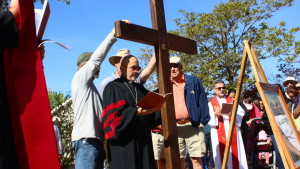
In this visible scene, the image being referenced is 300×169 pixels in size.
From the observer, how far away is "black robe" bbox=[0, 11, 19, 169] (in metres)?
2.22

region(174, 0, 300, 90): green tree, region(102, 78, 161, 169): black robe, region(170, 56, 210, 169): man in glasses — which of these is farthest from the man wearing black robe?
region(174, 0, 300, 90): green tree

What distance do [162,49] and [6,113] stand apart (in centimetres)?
263

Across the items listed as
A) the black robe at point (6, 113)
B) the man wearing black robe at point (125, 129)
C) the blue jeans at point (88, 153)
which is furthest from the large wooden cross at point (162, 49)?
the black robe at point (6, 113)

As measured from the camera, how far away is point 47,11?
2602 millimetres

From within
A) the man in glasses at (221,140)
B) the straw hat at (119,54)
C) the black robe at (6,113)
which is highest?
the straw hat at (119,54)

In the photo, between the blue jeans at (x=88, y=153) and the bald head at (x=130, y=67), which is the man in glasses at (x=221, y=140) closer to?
the bald head at (x=130, y=67)

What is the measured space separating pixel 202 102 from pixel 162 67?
1645 mm

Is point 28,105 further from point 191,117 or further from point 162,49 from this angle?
point 191,117

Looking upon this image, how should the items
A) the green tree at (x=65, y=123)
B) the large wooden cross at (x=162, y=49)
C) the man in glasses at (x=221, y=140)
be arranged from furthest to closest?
1. the green tree at (x=65, y=123)
2. the man in glasses at (x=221, y=140)
3. the large wooden cross at (x=162, y=49)

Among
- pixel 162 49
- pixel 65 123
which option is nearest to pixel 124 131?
pixel 162 49

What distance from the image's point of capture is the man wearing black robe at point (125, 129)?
13.3 feet

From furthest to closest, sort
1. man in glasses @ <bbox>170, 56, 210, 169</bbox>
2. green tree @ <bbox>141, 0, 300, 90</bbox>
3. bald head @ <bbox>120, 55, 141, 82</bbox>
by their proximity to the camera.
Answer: green tree @ <bbox>141, 0, 300, 90</bbox> < man in glasses @ <bbox>170, 56, 210, 169</bbox> < bald head @ <bbox>120, 55, 141, 82</bbox>

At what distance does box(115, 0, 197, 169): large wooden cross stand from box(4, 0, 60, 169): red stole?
1721mm

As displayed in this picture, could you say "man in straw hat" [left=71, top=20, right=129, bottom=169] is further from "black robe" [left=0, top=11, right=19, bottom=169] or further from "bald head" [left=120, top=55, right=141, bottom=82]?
"black robe" [left=0, top=11, right=19, bottom=169]
